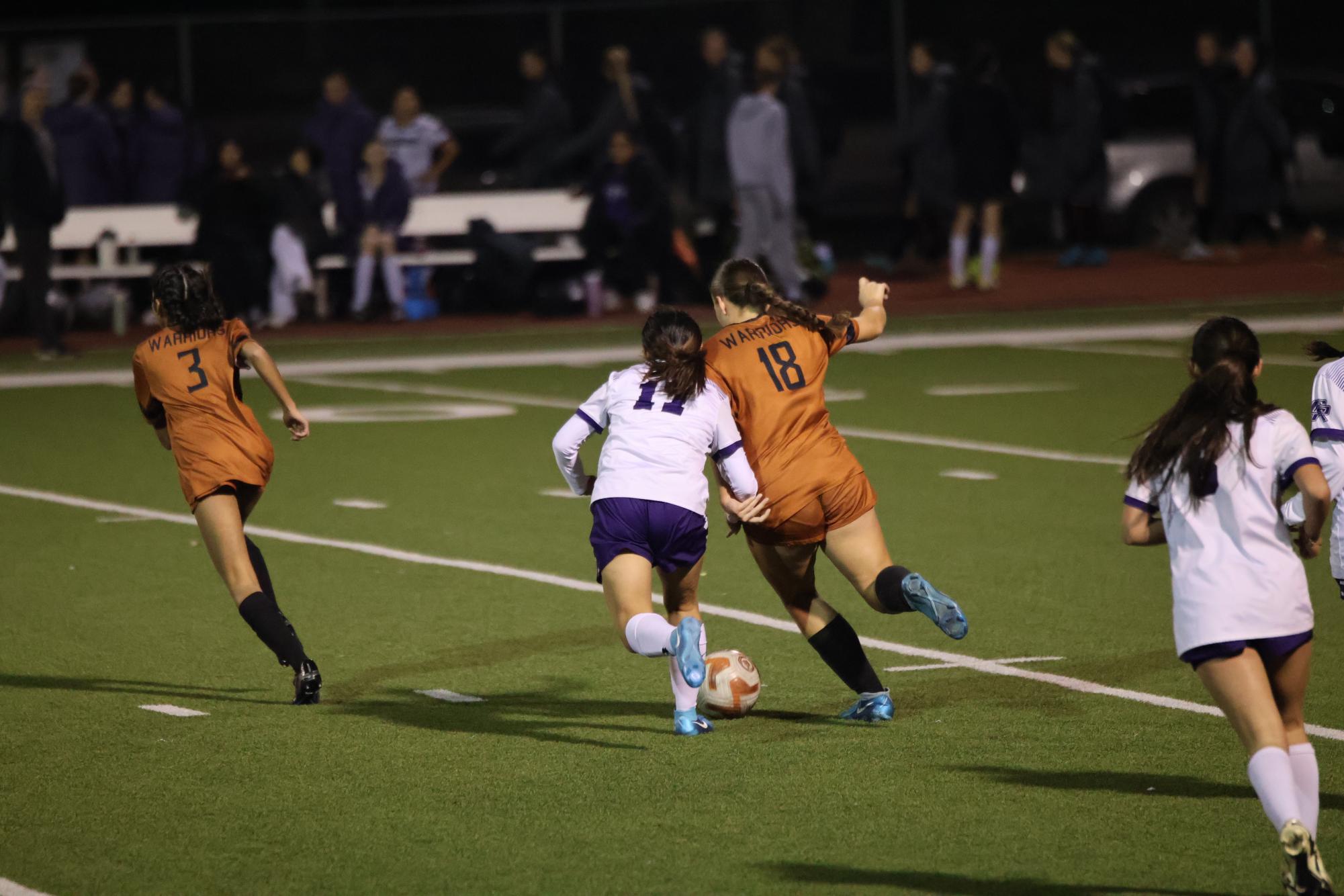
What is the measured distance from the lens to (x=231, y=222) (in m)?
20.7

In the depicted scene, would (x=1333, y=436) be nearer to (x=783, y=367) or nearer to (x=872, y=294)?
(x=872, y=294)

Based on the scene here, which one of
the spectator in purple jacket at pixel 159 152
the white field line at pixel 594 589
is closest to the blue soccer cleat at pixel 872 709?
the white field line at pixel 594 589

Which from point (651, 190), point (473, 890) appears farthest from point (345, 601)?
point (651, 190)

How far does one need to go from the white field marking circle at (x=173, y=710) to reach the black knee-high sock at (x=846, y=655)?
7.59 ft

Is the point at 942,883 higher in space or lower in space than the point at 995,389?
higher

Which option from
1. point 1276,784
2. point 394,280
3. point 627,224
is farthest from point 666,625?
point 394,280

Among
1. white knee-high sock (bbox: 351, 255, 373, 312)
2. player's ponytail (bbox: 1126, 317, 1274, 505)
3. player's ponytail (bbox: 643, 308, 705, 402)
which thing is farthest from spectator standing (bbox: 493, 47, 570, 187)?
player's ponytail (bbox: 1126, 317, 1274, 505)

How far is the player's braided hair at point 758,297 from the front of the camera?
7422mm

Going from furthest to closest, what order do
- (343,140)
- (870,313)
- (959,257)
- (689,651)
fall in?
(959,257) < (343,140) < (870,313) < (689,651)

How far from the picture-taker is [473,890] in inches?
224

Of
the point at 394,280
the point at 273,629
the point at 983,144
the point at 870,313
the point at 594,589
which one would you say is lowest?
the point at 594,589

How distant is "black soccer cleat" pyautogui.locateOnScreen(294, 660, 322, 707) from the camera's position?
785 centimetres

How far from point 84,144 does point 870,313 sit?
17112mm

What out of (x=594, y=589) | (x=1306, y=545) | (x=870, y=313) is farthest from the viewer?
(x=594, y=589)
